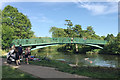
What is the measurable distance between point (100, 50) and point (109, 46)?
398 centimetres

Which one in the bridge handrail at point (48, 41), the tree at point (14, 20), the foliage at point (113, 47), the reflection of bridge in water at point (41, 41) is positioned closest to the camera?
the bridge handrail at point (48, 41)

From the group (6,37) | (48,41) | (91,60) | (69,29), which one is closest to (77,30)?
(69,29)

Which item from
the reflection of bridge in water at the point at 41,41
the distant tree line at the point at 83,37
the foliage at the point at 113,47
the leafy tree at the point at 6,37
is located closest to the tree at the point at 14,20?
the leafy tree at the point at 6,37

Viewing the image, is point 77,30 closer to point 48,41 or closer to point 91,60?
point 48,41

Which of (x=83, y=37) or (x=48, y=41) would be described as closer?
(x=48, y=41)

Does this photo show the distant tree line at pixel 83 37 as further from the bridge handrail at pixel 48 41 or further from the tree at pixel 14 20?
the tree at pixel 14 20

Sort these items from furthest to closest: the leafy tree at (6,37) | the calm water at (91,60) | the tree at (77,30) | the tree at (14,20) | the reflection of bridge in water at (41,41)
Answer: the tree at (77,30)
the tree at (14,20)
the leafy tree at (6,37)
the reflection of bridge in water at (41,41)
the calm water at (91,60)

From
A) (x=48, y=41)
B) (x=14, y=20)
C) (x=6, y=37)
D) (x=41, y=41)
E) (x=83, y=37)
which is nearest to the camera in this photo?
(x=41, y=41)

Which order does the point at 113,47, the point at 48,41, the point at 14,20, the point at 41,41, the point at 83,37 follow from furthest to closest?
the point at 83,37, the point at 14,20, the point at 113,47, the point at 48,41, the point at 41,41

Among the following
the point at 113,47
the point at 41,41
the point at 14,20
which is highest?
the point at 14,20

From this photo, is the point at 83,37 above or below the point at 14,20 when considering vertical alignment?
below

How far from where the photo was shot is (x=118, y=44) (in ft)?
103

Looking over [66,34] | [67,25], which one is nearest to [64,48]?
[66,34]

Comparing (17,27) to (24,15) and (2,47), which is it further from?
(2,47)
